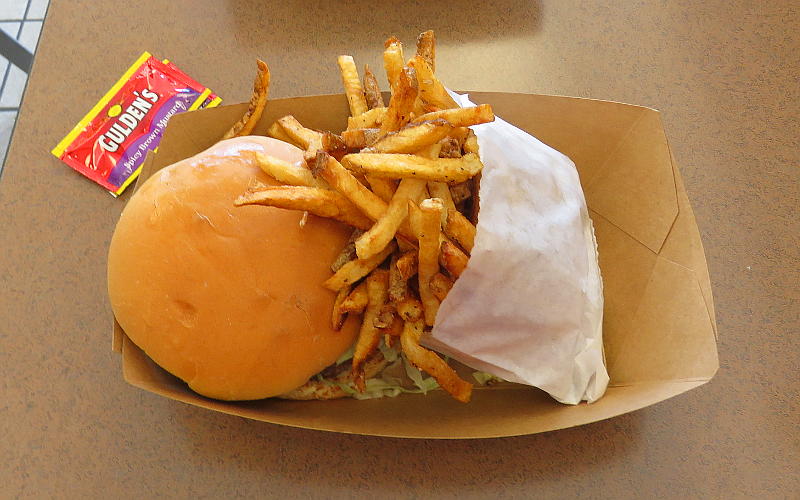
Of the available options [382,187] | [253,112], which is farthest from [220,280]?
[253,112]

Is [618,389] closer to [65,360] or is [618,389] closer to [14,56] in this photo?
[65,360]

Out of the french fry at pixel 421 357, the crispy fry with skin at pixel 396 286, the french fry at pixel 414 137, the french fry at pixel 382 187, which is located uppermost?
the french fry at pixel 414 137

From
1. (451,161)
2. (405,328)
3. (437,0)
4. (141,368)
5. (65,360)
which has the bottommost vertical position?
(65,360)

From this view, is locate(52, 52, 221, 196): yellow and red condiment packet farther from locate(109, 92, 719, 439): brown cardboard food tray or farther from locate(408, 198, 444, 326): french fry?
locate(408, 198, 444, 326): french fry

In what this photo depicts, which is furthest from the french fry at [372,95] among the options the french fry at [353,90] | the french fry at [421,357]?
the french fry at [421,357]

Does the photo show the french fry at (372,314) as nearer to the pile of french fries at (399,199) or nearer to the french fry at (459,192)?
the pile of french fries at (399,199)

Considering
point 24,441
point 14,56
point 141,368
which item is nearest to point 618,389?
point 141,368
